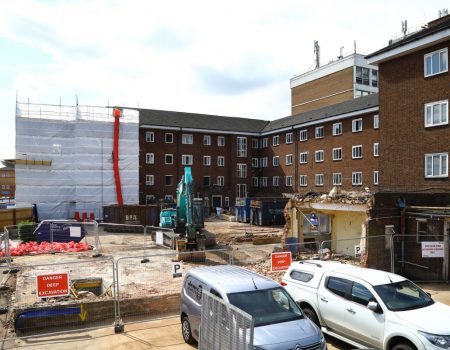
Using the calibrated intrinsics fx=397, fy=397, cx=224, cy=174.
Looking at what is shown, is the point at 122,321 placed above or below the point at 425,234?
below

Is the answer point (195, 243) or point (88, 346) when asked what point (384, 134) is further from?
point (88, 346)

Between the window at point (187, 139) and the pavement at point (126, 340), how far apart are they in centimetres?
3997

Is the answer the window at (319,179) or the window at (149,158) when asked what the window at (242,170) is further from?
the window at (319,179)

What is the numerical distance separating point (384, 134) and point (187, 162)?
30651 millimetres

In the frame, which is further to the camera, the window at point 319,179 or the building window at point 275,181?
the building window at point 275,181

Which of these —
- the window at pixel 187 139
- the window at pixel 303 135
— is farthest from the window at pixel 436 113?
the window at pixel 187 139

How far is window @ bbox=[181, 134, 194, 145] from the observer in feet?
164

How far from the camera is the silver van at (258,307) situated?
730 centimetres

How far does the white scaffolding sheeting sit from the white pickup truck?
3413 centimetres

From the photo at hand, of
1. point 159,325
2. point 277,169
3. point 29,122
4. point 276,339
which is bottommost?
point 159,325

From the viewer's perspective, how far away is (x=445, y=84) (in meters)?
20.0

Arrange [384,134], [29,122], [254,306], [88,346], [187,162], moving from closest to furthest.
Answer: [254,306]
[88,346]
[384,134]
[29,122]
[187,162]

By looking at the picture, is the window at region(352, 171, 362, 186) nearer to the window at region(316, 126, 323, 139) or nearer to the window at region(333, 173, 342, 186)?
the window at region(333, 173, 342, 186)

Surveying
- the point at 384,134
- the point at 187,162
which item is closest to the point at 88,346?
the point at 384,134
